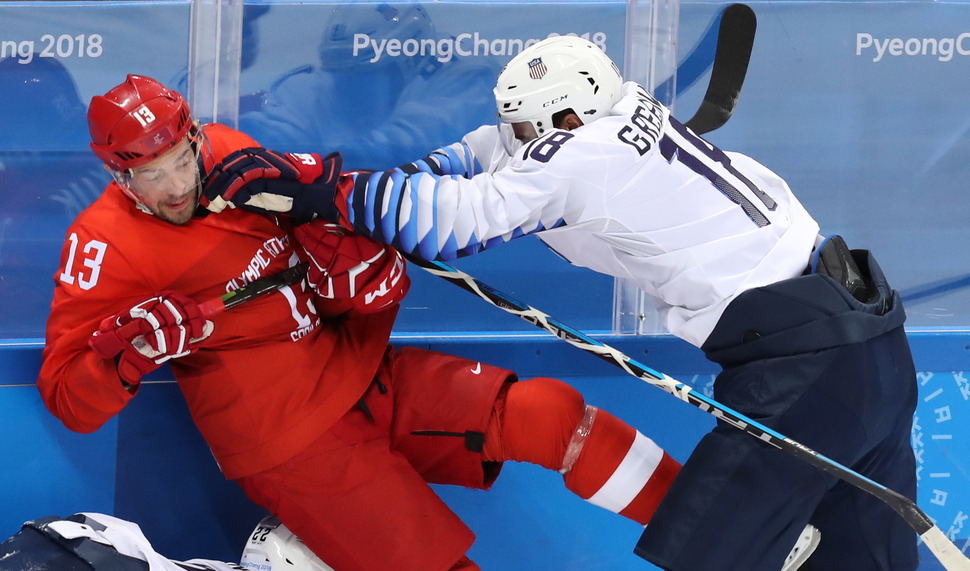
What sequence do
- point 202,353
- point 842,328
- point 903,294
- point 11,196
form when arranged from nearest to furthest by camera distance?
A: point 842,328 → point 202,353 → point 11,196 → point 903,294

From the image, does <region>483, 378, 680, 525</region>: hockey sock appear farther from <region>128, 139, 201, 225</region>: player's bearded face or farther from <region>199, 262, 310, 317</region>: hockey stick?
<region>128, 139, 201, 225</region>: player's bearded face

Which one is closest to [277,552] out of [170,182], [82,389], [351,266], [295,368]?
[295,368]

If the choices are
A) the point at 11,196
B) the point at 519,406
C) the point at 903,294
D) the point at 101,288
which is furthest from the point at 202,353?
the point at 903,294

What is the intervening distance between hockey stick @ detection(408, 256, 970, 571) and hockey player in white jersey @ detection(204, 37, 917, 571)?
37mm

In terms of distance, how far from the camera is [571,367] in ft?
9.21

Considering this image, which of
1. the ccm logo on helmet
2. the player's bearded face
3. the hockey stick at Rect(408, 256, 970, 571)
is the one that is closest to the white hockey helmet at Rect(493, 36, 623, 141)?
the ccm logo on helmet

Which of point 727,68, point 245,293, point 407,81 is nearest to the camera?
point 245,293

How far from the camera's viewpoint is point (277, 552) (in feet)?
7.81

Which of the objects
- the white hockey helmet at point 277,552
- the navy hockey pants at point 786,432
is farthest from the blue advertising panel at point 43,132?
the navy hockey pants at point 786,432

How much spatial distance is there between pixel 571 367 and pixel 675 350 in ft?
0.94

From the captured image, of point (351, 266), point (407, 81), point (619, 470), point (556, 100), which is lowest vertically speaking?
point (619, 470)

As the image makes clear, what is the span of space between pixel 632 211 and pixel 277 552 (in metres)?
1.11

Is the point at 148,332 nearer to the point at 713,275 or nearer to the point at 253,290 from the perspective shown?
the point at 253,290

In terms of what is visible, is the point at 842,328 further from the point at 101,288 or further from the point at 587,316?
the point at 101,288
